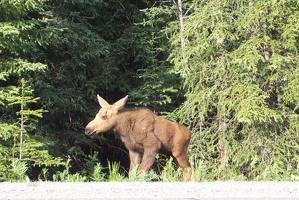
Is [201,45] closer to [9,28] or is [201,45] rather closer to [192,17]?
[192,17]

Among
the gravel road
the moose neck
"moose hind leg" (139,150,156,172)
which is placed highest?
A: the moose neck

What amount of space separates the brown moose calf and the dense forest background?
1.47 metres

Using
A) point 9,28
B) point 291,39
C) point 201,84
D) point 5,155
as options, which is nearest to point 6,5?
point 9,28

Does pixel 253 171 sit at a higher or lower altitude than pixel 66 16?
lower

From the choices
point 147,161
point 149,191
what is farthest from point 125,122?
point 149,191

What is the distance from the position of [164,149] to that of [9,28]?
161 inches

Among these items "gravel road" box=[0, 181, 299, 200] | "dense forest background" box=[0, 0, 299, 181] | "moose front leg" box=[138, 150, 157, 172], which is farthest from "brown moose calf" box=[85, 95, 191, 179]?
"gravel road" box=[0, 181, 299, 200]

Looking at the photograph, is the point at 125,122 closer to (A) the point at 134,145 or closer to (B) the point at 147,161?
(A) the point at 134,145

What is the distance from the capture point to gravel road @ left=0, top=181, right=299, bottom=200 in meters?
6.80

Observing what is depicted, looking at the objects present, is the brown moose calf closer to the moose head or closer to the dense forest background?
the moose head

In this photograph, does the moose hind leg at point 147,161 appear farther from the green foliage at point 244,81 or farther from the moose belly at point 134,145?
the green foliage at point 244,81

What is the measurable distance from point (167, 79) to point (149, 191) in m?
12.0

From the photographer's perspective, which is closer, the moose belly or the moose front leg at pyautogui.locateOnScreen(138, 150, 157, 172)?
the moose front leg at pyautogui.locateOnScreen(138, 150, 157, 172)

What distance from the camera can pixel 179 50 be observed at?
58.6 feet
